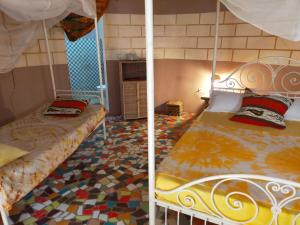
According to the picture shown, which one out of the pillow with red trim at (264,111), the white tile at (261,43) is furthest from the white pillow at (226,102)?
the white tile at (261,43)

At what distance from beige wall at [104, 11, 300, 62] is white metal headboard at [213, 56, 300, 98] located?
18 centimetres

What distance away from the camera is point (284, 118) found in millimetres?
2889

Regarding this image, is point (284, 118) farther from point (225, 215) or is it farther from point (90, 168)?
point (90, 168)

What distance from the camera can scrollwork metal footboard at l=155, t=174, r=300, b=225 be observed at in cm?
132

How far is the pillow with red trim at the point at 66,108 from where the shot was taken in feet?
10.2

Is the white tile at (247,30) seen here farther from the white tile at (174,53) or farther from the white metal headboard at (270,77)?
the white tile at (174,53)

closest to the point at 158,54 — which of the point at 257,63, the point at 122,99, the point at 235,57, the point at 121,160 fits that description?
the point at 122,99

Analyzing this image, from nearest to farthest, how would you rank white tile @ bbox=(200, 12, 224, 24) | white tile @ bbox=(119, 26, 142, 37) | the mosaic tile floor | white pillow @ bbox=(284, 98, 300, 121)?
the mosaic tile floor, white pillow @ bbox=(284, 98, 300, 121), white tile @ bbox=(200, 12, 224, 24), white tile @ bbox=(119, 26, 142, 37)

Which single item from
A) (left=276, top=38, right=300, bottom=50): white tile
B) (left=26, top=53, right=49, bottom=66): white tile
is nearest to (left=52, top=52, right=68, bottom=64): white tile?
(left=26, top=53, right=49, bottom=66): white tile

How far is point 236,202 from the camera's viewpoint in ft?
4.69

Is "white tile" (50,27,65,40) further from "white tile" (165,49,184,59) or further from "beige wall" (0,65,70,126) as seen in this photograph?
"white tile" (165,49,184,59)

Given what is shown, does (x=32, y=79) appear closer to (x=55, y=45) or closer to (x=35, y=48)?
(x=35, y=48)

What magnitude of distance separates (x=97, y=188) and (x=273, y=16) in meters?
2.37

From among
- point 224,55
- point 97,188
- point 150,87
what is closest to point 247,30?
point 224,55
